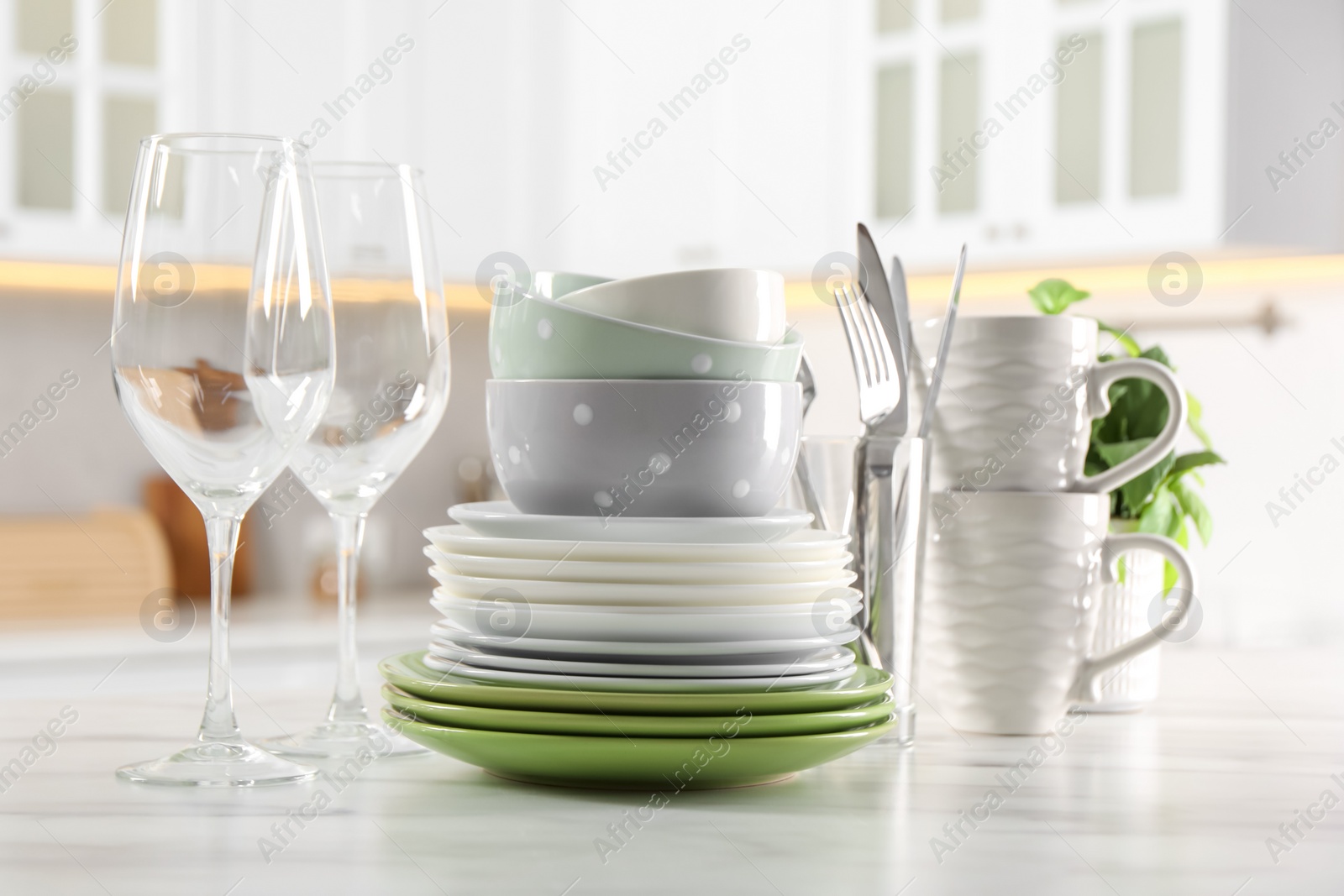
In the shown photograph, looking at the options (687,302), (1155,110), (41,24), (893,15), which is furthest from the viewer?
(893,15)

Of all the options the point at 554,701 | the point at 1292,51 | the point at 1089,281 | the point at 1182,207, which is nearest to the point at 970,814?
the point at 554,701

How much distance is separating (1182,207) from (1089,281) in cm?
42

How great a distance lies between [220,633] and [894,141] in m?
2.29

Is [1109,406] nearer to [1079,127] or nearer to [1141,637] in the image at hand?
[1141,637]

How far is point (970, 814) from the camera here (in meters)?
0.60

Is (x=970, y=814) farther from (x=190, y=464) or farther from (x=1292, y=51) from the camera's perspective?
(x=1292, y=51)

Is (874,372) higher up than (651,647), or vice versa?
(874,372)

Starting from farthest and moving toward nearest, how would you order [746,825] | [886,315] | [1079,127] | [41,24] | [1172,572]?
[41,24] → [1079,127] → [1172,572] → [886,315] → [746,825]

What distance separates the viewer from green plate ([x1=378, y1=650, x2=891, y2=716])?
1.97 ft

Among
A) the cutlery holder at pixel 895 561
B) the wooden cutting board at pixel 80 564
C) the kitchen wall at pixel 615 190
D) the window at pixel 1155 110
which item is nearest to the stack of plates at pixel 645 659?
the cutlery holder at pixel 895 561

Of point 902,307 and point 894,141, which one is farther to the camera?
point 894,141

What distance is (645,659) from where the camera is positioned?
0.62m

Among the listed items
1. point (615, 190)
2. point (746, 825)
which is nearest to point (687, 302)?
point (746, 825)

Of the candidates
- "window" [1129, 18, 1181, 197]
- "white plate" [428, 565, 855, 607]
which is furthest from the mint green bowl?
"window" [1129, 18, 1181, 197]
